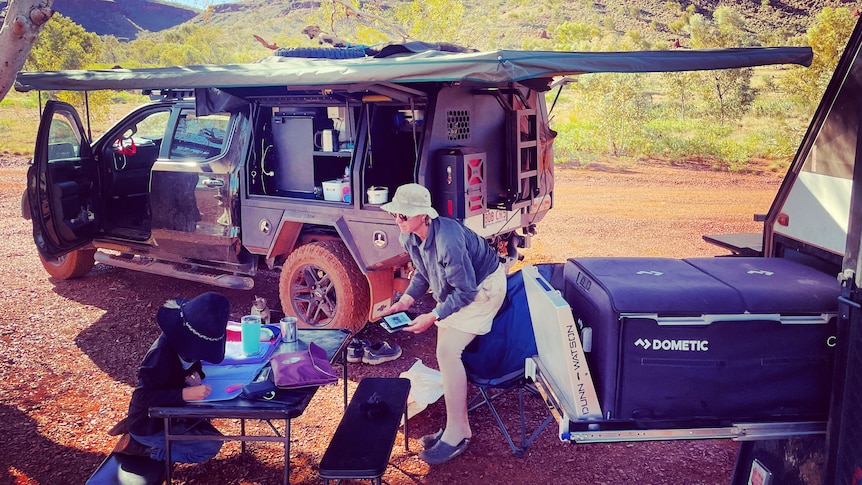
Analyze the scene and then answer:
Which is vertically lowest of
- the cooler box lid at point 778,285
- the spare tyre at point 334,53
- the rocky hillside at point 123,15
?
the cooler box lid at point 778,285

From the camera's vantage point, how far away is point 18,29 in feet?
14.0

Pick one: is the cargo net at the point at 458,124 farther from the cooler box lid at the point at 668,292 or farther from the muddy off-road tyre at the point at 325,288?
the cooler box lid at the point at 668,292

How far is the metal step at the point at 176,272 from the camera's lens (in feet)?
20.8

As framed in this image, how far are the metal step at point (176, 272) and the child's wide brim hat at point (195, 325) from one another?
2.90m

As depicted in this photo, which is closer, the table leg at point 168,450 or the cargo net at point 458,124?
the table leg at point 168,450

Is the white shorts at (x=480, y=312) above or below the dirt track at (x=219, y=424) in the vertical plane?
above

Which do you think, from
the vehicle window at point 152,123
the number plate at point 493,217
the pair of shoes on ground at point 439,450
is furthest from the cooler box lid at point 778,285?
the vehicle window at point 152,123

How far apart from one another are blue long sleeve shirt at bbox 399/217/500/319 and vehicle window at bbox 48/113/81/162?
4.19 metres

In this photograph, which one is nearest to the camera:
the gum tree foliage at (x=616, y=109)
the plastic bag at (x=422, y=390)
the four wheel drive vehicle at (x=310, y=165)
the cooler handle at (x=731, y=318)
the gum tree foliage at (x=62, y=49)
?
the cooler handle at (x=731, y=318)

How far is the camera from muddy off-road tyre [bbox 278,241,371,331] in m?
5.69

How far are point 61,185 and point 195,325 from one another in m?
4.25

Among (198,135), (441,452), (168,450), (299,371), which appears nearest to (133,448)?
(168,450)

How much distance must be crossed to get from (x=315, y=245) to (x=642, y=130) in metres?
13.6

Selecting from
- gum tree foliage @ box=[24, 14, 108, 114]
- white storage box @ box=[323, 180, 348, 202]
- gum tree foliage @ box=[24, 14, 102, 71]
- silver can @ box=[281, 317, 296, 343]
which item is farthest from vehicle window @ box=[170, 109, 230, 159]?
gum tree foliage @ box=[24, 14, 102, 71]
